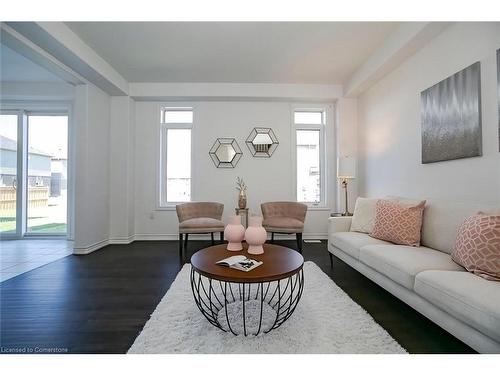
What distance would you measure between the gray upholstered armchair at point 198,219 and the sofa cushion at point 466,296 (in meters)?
2.60

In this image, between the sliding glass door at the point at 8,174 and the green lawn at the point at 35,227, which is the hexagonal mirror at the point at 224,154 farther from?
the sliding glass door at the point at 8,174

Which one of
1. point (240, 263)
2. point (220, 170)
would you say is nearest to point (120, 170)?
point (220, 170)

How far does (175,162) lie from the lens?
4473mm

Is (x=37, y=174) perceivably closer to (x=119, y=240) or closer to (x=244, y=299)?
(x=119, y=240)

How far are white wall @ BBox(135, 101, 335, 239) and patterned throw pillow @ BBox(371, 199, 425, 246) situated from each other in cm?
209

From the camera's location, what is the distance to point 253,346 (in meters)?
1.38

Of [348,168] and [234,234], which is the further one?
[348,168]

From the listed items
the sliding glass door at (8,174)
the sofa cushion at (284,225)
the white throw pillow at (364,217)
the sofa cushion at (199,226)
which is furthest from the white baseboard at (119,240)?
the white throw pillow at (364,217)

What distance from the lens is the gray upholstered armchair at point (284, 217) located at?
11.5ft

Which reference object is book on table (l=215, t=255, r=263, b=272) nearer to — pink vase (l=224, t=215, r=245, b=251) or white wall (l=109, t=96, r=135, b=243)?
pink vase (l=224, t=215, r=245, b=251)

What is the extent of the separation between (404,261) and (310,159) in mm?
3021

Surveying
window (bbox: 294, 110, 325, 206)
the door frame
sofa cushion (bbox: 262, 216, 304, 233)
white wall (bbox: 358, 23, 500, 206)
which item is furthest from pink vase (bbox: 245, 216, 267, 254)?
the door frame

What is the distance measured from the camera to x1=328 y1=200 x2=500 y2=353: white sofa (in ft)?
3.76
